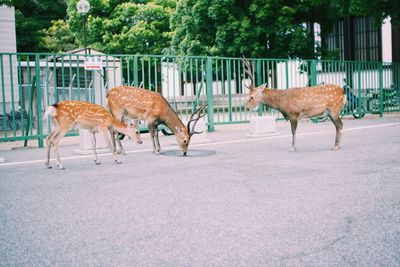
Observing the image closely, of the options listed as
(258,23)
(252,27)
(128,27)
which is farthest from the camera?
(128,27)

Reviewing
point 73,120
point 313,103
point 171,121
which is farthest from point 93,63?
point 313,103

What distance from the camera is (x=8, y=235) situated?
14.4 feet

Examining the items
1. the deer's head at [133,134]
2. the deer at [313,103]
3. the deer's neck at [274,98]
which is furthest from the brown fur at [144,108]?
the deer at [313,103]

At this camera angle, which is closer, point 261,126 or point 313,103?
point 313,103

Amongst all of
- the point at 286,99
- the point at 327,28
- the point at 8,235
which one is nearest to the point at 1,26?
the point at 286,99

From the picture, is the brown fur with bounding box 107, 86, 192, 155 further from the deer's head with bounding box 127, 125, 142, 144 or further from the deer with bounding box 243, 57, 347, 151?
the deer with bounding box 243, 57, 347, 151

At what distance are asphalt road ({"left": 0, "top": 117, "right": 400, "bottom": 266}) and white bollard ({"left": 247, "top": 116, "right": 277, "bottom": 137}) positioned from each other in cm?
460

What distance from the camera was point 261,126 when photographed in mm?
14023

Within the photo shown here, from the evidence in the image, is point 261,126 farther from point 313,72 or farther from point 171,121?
point 313,72

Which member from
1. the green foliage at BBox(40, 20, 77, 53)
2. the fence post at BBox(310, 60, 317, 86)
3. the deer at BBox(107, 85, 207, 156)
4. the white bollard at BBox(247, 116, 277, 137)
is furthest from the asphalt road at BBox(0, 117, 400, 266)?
the green foliage at BBox(40, 20, 77, 53)

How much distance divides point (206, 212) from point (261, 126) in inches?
359

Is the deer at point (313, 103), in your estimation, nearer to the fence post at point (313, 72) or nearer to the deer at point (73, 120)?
the deer at point (73, 120)

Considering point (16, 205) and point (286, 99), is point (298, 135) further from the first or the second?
point (16, 205)

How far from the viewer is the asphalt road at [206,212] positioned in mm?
3795
